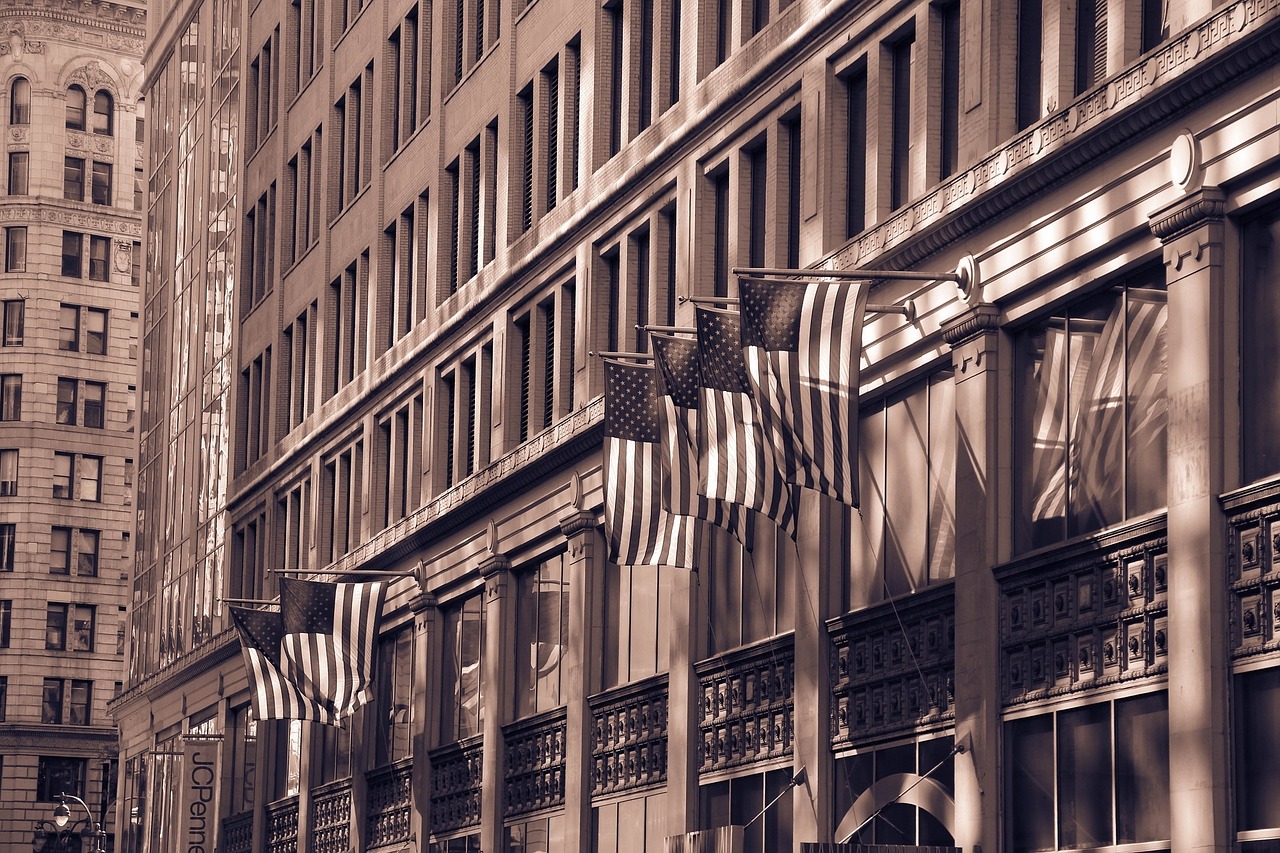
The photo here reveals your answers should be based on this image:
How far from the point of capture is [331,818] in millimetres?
56844

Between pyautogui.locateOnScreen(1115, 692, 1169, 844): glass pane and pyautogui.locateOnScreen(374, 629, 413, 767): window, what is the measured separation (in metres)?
28.6

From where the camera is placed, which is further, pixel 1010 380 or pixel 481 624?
pixel 481 624

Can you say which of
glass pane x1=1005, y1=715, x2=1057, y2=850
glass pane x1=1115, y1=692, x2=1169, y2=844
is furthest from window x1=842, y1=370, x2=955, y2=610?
glass pane x1=1115, y1=692, x2=1169, y2=844

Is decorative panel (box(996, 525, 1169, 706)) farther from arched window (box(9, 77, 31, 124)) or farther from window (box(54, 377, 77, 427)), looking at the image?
arched window (box(9, 77, 31, 124))

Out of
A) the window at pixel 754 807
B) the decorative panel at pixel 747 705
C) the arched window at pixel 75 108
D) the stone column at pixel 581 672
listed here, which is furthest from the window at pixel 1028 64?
the arched window at pixel 75 108

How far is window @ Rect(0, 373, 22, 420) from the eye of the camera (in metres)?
124

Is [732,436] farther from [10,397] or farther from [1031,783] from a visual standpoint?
[10,397]

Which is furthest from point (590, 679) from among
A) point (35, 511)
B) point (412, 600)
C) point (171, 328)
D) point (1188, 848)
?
point (35, 511)

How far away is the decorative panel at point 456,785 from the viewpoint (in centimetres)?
4703

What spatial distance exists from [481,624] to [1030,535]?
22112 millimetres

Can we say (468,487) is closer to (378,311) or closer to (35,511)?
(378,311)

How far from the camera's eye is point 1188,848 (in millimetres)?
22688

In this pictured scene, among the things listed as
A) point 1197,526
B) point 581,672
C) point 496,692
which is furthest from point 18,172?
point 1197,526

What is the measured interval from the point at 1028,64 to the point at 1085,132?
2.78 meters
